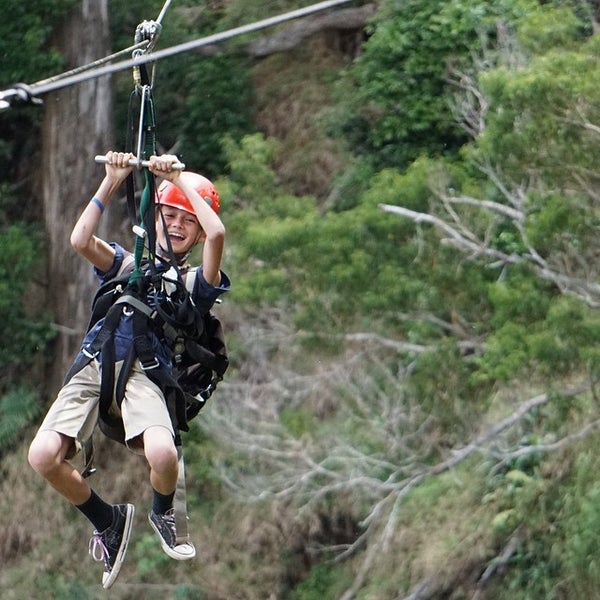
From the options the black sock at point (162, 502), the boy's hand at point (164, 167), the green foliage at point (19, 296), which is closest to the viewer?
the boy's hand at point (164, 167)

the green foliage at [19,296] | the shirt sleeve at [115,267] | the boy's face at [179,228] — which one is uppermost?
the boy's face at [179,228]

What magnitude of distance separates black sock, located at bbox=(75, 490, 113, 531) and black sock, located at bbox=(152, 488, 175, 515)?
6.5 inches

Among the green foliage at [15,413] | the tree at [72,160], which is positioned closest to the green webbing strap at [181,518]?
the green foliage at [15,413]

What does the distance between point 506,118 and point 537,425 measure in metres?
3.50

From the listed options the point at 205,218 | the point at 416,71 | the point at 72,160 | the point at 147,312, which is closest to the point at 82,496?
the point at 147,312

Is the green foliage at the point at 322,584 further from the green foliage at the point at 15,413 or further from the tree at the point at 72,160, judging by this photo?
the tree at the point at 72,160

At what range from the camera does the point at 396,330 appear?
1243cm

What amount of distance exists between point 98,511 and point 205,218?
112 cm

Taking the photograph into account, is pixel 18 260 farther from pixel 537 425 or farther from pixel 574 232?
pixel 574 232

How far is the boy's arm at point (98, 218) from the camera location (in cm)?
500

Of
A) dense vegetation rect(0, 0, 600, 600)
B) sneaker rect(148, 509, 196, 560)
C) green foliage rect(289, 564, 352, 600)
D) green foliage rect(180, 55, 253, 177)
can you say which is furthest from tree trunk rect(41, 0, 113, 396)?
sneaker rect(148, 509, 196, 560)

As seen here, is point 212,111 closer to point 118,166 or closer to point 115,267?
point 115,267

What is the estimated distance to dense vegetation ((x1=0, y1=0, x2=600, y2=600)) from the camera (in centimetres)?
1019

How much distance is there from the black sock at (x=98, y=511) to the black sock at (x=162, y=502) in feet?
0.54
